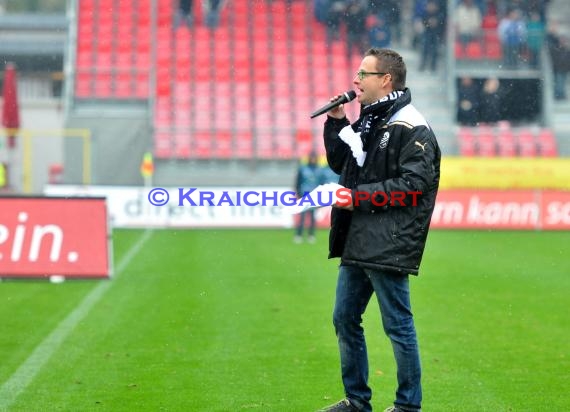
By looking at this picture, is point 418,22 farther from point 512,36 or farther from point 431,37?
point 512,36

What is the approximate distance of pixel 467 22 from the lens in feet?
93.8

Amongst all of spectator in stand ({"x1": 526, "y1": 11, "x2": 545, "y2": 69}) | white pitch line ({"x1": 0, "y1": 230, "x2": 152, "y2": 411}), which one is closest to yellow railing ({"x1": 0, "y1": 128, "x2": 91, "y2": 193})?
spectator in stand ({"x1": 526, "y1": 11, "x2": 545, "y2": 69})

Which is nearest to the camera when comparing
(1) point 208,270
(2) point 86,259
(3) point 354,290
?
(3) point 354,290

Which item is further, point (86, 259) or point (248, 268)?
point (248, 268)

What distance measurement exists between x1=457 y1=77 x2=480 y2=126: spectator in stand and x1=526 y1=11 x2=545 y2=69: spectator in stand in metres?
1.61

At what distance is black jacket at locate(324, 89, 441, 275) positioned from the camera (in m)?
5.97

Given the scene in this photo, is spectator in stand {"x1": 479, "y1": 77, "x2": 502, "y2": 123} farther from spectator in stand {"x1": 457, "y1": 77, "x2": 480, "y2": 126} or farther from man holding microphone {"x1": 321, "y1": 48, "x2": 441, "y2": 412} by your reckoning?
man holding microphone {"x1": 321, "y1": 48, "x2": 441, "y2": 412}

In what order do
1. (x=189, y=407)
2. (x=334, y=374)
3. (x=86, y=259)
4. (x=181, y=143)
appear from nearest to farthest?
1. (x=189, y=407)
2. (x=334, y=374)
3. (x=86, y=259)
4. (x=181, y=143)

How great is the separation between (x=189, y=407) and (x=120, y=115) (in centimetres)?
2249

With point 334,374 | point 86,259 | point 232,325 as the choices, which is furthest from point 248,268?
point 334,374

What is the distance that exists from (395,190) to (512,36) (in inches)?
913

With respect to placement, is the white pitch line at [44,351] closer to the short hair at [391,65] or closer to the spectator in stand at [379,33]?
the short hair at [391,65]

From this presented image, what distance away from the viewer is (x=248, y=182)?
28.3 m

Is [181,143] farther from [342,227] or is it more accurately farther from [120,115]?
[342,227]
